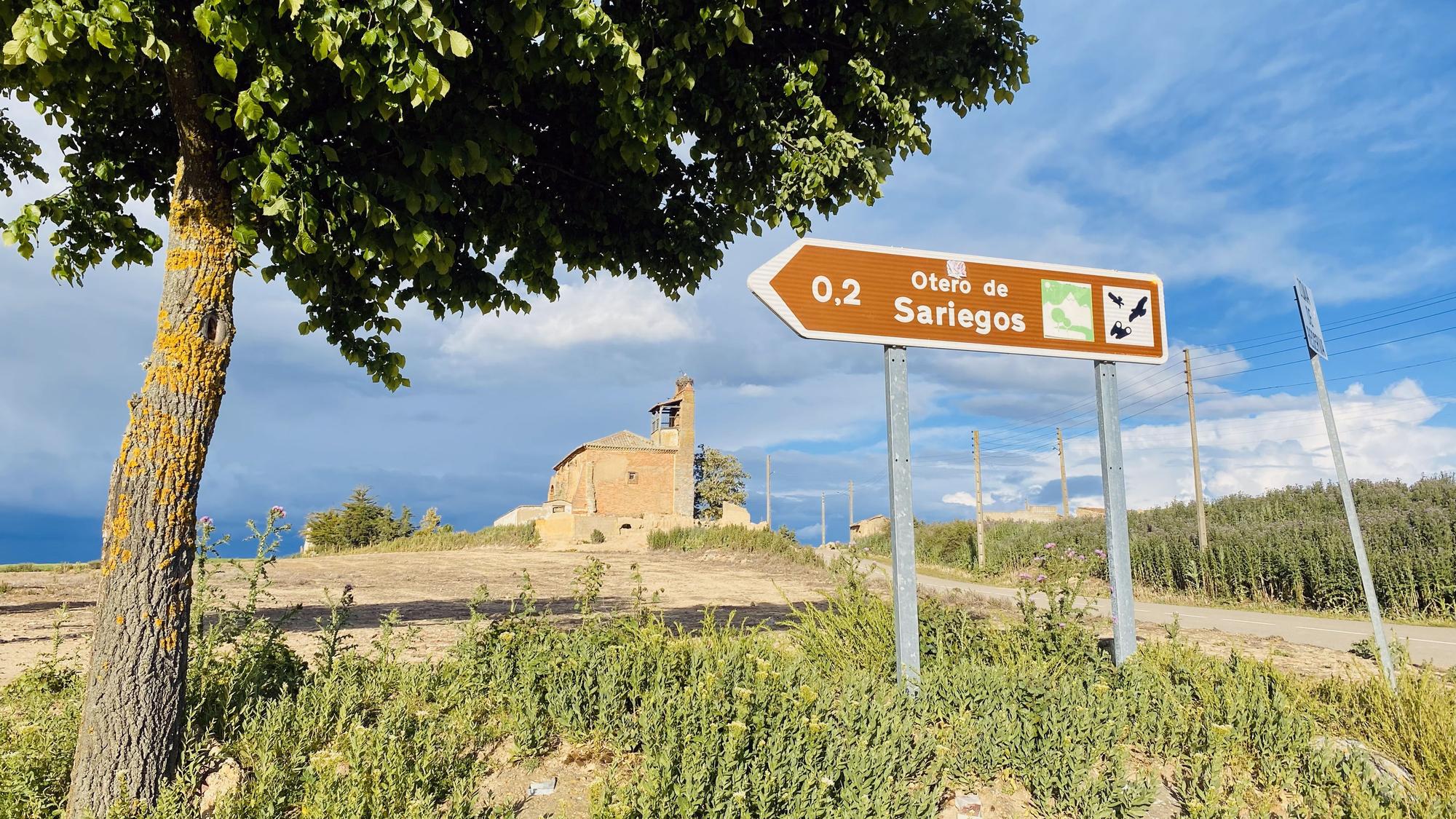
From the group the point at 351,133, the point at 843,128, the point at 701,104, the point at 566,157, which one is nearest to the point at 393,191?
the point at 351,133

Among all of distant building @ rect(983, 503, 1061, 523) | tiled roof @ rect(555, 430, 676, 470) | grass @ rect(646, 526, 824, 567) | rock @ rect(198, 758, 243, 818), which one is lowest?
rock @ rect(198, 758, 243, 818)

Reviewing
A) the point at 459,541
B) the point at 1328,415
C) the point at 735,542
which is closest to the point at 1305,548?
the point at 1328,415

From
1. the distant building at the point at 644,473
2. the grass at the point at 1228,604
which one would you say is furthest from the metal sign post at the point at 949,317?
Answer: the distant building at the point at 644,473

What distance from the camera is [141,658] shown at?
12.3ft

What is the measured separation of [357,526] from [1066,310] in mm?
42710

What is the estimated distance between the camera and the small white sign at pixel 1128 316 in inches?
222

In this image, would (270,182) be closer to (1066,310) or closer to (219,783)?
(219,783)

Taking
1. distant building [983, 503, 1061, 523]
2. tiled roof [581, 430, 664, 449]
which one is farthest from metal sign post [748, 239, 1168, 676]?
tiled roof [581, 430, 664, 449]

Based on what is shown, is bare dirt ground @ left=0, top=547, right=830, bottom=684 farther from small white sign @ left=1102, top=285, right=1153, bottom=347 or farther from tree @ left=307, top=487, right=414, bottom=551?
tree @ left=307, top=487, right=414, bottom=551

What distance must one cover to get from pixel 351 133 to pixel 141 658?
3.12 metres

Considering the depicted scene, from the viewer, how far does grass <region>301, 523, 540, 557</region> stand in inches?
1310

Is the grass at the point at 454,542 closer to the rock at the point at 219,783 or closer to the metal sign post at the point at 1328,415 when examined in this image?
the rock at the point at 219,783

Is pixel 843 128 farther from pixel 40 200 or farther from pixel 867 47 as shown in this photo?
pixel 40 200

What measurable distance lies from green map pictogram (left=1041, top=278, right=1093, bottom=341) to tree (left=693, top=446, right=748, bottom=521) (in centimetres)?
5023
